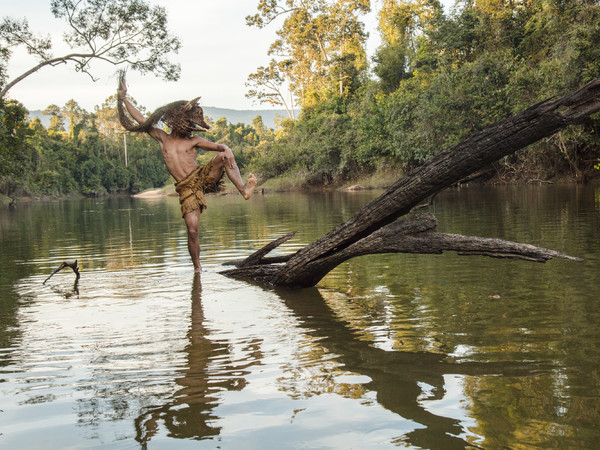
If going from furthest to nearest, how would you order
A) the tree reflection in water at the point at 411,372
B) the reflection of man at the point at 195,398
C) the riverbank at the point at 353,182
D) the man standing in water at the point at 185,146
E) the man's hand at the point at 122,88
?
the riverbank at the point at 353,182
the man's hand at the point at 122,88
the man standing in water at the point at 185,146
the reflection of man at the point at 195,398
the tree reflection in water at the point at 411,372

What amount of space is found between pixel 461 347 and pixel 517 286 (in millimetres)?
2170

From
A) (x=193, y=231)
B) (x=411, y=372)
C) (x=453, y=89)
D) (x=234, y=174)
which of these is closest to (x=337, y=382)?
(x=411, y=372)

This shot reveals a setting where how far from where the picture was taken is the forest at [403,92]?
2359cm

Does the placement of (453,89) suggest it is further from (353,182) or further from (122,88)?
(122,88)

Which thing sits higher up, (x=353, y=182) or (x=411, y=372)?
(x=353, y=182)

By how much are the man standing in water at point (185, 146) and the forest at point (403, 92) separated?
4.54 meters

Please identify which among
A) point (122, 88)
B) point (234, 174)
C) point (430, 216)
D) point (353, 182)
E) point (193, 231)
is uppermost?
point (122, 88)

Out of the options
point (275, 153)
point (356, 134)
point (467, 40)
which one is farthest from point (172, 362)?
point (275, 153)

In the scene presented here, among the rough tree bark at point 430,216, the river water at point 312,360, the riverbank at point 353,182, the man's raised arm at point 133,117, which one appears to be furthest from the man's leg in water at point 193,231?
the riverbank at point 353,182

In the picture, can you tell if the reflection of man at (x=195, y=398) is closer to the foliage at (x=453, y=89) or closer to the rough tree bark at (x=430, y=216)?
the rough tree bark at (x=430, y=216)

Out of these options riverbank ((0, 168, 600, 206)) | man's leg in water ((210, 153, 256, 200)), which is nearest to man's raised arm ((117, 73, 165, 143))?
man's leg in water ((210, 153, 256, 200))

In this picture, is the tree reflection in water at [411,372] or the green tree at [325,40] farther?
the green tree at [325,40]

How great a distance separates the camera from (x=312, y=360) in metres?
3.45

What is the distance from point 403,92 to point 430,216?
33.9 metres
